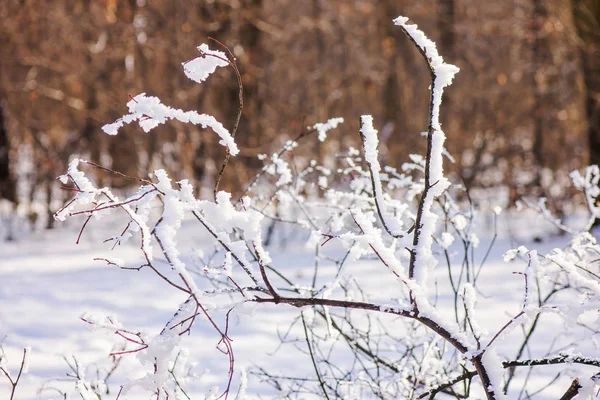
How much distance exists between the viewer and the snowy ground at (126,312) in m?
3.45

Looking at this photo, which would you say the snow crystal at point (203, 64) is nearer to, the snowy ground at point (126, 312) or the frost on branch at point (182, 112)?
the frost on branch at point (182, 112)

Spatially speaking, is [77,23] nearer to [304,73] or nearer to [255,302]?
[304,73]

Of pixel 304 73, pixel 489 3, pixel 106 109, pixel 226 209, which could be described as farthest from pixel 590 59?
pixel 489 3

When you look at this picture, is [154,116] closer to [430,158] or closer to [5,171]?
[430,158]

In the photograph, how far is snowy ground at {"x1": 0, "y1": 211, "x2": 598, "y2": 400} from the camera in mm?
3449

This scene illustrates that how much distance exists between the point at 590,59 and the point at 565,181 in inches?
91.8

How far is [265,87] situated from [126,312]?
6686mm

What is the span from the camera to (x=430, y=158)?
5.23ft

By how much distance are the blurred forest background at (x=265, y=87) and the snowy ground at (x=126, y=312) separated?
1767 mm

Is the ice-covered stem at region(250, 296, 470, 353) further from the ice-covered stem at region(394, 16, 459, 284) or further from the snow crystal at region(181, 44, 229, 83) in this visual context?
the snow crystal at region(181, 44, 229, 83)

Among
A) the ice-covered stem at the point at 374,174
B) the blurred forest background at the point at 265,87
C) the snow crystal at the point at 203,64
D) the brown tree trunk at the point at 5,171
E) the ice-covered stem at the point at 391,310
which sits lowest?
the ice-covered stem at the point at 391,310

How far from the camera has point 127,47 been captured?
447 inches

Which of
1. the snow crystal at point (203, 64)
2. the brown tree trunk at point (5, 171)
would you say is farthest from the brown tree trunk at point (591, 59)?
the brown tree trunk at point (5, 171)

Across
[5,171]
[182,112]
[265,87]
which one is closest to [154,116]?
[182,112]
